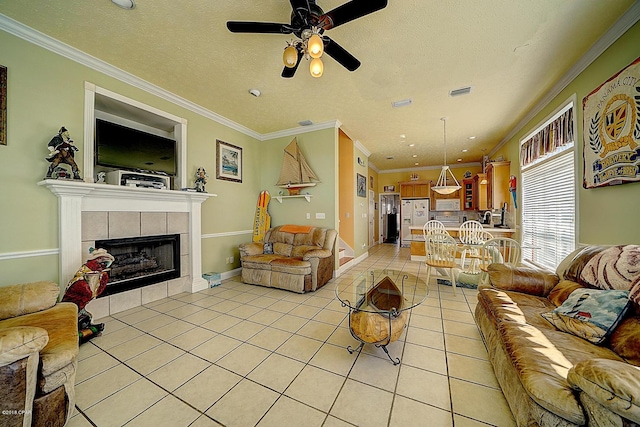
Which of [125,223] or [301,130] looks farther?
[301,130]

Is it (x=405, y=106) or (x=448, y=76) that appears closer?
(x=448, y=76)

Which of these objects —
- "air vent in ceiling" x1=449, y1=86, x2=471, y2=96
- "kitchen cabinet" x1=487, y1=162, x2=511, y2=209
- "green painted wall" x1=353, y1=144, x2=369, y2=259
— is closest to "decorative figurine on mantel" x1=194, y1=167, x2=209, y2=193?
"green painted wall" x1=353, y1=144, x2=369, y2=259

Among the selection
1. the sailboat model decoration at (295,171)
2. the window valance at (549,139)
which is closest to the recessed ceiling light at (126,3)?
the sailboat model decoration at (295,171)

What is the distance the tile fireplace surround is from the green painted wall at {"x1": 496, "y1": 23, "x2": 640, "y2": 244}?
4776 mm

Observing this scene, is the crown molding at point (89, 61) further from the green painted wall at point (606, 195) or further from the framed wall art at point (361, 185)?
the green painted wall at point (606, 195)

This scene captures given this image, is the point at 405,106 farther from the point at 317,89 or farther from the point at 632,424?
the point at 632,424


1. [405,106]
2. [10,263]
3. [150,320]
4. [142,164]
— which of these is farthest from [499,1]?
[10,263]

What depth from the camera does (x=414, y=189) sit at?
817 cm

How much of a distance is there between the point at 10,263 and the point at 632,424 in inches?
166

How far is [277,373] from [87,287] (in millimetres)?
1982

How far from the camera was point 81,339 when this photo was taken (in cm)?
207

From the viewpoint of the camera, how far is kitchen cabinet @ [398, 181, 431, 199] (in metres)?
8.00

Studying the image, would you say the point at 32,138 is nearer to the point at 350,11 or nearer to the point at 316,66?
the point at 316,66

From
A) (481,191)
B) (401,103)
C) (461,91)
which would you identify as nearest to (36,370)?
(401,103)
